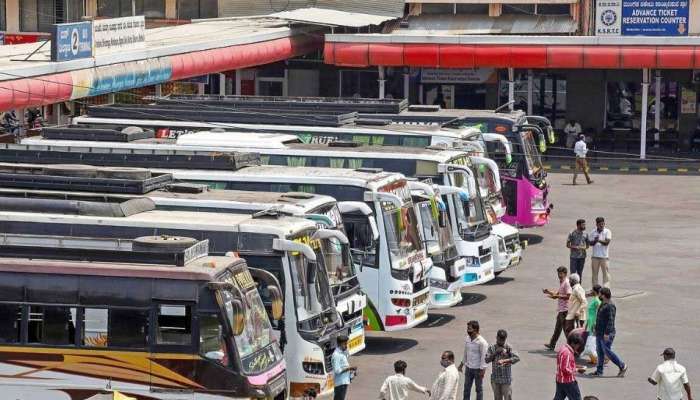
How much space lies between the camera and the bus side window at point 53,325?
17.8m

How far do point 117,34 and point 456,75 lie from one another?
17.1 meters

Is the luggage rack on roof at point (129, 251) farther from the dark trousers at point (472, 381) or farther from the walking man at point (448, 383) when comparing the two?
the dark trousers at point (472, 381)

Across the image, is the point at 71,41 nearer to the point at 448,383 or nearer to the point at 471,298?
the point at 471,298

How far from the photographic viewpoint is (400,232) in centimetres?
2498

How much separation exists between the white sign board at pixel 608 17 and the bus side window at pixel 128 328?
34.2 m

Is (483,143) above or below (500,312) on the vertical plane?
above

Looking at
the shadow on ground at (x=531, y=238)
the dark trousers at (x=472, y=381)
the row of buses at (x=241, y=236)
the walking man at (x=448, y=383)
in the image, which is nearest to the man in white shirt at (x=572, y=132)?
the shadow on ground at (x=531, y=238)

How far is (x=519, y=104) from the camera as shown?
5497 cm

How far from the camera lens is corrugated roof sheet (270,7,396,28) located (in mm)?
51500

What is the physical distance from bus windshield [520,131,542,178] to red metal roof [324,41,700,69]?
508 inches

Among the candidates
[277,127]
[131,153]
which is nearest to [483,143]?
[277,127]

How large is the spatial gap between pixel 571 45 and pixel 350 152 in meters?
21.9

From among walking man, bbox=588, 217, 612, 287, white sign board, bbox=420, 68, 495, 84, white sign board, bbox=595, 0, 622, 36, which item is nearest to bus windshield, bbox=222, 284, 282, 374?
Answer: walking man, bbox=588, 217, 612, 287

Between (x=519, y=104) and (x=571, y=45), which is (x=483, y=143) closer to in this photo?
(x=571, y=45)
